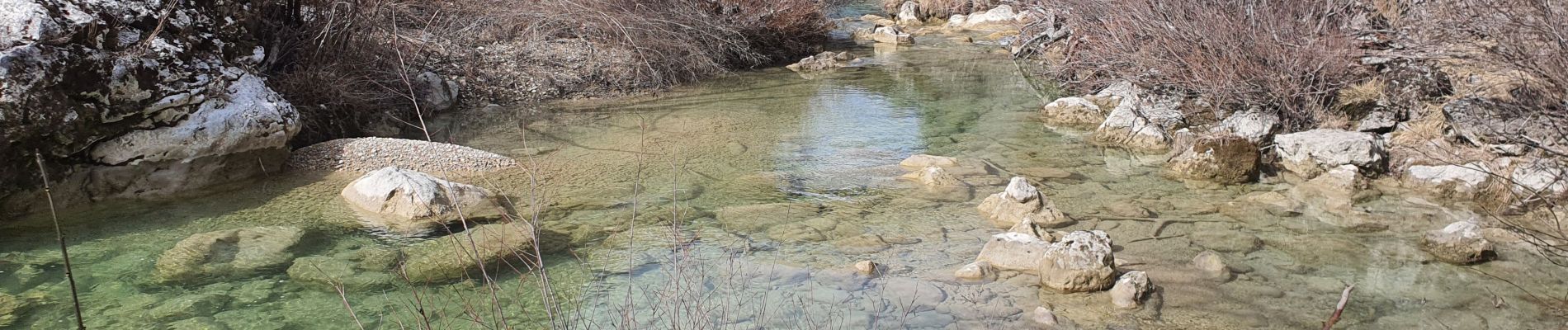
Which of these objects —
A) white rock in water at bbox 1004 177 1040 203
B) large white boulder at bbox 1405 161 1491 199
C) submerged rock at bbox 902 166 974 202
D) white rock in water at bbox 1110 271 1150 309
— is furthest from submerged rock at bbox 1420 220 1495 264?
submerged rock at bbox 902 166 974 202

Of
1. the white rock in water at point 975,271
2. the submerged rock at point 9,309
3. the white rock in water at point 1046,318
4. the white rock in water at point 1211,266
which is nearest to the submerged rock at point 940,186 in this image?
the white rock in water at point 975,271

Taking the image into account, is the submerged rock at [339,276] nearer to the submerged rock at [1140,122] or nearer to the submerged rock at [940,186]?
the submerged rock at [940,186]

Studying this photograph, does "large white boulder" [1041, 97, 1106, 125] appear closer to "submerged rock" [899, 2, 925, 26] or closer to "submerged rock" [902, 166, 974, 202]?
"submerged rock" [902, 166, 974, 202]

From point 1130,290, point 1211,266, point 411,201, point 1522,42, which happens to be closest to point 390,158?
point 411,201

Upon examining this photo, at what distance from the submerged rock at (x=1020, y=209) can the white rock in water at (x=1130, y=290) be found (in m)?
1.24

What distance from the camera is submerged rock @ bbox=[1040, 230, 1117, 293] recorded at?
500cm

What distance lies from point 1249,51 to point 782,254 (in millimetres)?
4858

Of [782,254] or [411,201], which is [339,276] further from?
[782,254]

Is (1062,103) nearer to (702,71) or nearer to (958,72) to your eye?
(958,72)

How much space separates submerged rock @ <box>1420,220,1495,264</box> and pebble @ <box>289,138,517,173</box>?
230 inches

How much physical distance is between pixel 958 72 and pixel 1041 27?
1.30 m

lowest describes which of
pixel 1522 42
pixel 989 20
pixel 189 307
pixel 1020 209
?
pixel 989 20

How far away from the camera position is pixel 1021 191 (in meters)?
6.38

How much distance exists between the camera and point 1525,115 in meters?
7.25
